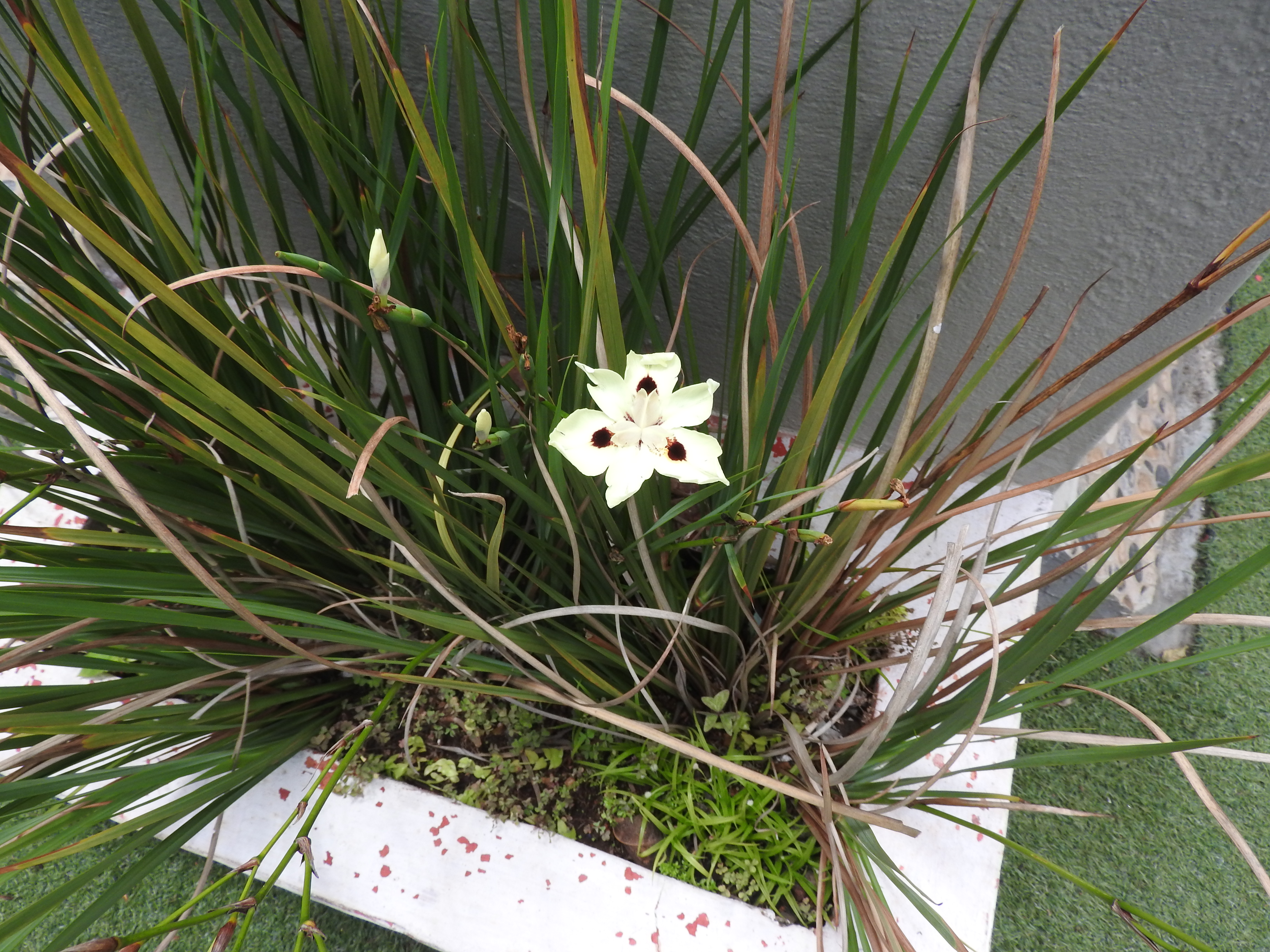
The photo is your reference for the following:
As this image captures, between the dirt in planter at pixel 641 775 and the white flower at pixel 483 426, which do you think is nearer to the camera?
the white flower at pixel 483 426

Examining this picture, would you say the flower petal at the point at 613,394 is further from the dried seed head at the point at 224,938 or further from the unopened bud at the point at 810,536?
the dried seed head at the point at 224,938

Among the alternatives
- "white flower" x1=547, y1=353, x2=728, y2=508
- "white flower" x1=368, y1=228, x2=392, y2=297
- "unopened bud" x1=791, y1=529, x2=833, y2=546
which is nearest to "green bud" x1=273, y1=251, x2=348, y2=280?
"white flower" x1=368, y1=228, x2=392, y2=297

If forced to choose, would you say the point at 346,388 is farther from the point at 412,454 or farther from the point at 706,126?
the point at 706,126

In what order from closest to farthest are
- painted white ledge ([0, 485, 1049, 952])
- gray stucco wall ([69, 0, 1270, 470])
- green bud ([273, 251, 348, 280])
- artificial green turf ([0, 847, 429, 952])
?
green bud ([273, 251, 348, 280]) < gray stucco wall ([69, 0, 1270, 470]) < painted white ledge ([0, 485, 1049, 952]) < artificial green turf ([0, 847, 429, 952])

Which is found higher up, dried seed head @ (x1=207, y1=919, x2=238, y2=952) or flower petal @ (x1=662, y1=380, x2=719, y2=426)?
flower petal @ (x1=662, y1=380, x2=719, y2=426)

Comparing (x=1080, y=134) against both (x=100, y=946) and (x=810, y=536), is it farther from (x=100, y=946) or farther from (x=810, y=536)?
(x=100, y=946)

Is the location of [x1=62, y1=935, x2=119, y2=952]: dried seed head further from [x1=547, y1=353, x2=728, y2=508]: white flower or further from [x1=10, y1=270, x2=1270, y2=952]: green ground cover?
[x1=10, y1=270, x2=1270, y2=952]: green ground cover

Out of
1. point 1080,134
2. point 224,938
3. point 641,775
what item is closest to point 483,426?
point 224,938

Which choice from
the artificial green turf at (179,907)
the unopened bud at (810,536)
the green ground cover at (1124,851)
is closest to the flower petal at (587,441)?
the unopened bud at (810,536)
